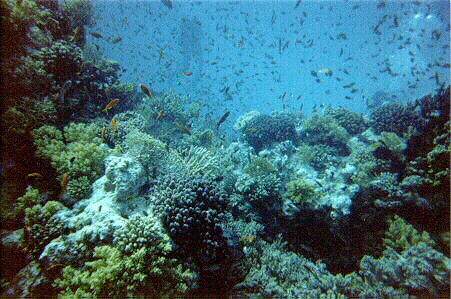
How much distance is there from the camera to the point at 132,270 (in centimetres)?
281

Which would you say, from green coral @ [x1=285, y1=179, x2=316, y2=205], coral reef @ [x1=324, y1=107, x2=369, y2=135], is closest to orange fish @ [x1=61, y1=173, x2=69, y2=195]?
green coral @ [x1=285, y1=179, x2=316, y2=205]

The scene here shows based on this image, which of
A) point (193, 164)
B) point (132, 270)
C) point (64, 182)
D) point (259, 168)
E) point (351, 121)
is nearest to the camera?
point (132, 270)

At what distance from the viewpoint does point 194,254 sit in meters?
3.56

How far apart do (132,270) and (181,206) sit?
1.12 meters

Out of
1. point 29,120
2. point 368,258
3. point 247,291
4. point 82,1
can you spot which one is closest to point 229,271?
point 247,291

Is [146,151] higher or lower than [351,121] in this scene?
lower

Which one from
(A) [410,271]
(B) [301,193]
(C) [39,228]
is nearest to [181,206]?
(C) [39,228]

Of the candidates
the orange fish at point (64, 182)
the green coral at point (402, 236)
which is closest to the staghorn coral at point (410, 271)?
the green coral at point (402, 236)

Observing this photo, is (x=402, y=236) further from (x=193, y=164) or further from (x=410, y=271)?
(x=193, y=164)

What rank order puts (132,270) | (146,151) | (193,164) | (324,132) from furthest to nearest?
(324,132) < (193,164) < (146,151) < (132,270)

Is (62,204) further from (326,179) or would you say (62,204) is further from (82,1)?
(82,1)

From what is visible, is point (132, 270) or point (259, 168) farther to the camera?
point (259, 168)

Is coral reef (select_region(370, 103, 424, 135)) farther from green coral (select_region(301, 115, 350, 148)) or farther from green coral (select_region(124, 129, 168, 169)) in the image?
green coral (select_region(124, 129, 168, 169))

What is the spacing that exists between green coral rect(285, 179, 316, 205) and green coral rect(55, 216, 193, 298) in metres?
3.35
